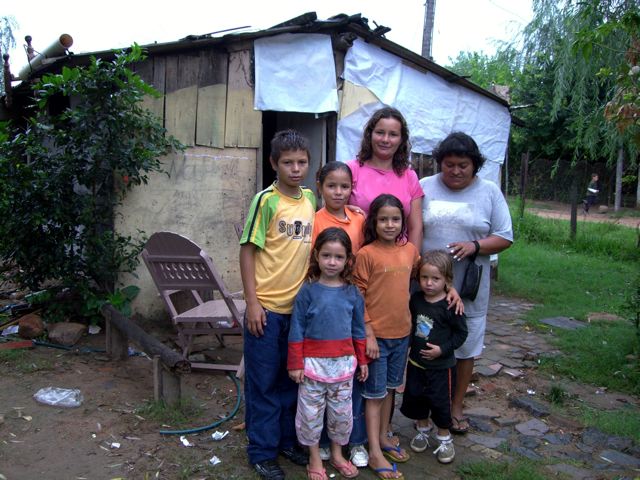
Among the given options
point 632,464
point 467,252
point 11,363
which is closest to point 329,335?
point 467,252

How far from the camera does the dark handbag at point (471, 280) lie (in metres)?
3.29

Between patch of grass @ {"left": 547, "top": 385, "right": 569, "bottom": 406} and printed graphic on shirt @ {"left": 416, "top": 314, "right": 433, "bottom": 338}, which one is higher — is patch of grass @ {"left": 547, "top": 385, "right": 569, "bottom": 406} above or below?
below

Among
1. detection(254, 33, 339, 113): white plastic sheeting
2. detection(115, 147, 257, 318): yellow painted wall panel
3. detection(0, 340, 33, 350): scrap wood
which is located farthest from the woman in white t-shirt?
detection(0, 340, 33, 350): scrap wood

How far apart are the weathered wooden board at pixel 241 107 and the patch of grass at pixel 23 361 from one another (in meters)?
2.69

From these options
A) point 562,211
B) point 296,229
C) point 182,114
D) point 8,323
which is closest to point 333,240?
point 296,229

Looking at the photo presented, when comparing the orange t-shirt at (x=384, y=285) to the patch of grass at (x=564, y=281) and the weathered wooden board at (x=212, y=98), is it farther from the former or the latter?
the patch of grass at (x=564, y=281)

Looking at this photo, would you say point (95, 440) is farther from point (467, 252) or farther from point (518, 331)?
point (518, 331)

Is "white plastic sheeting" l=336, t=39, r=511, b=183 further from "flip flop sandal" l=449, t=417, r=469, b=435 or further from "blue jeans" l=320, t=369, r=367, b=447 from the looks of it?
"blue jeans" l=320, t=369, r=367, b=447

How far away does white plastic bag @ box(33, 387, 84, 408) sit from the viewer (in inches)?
149

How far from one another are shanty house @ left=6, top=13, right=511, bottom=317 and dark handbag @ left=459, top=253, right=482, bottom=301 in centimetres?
293

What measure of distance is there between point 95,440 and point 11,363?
162 cm

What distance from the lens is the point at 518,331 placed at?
20.2ft

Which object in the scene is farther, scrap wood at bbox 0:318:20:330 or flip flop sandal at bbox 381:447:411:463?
scrap wood at bbox 0:318:20:330

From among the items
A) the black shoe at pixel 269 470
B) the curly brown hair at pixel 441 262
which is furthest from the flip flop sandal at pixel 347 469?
the curly brown hair at pixel 441 262
